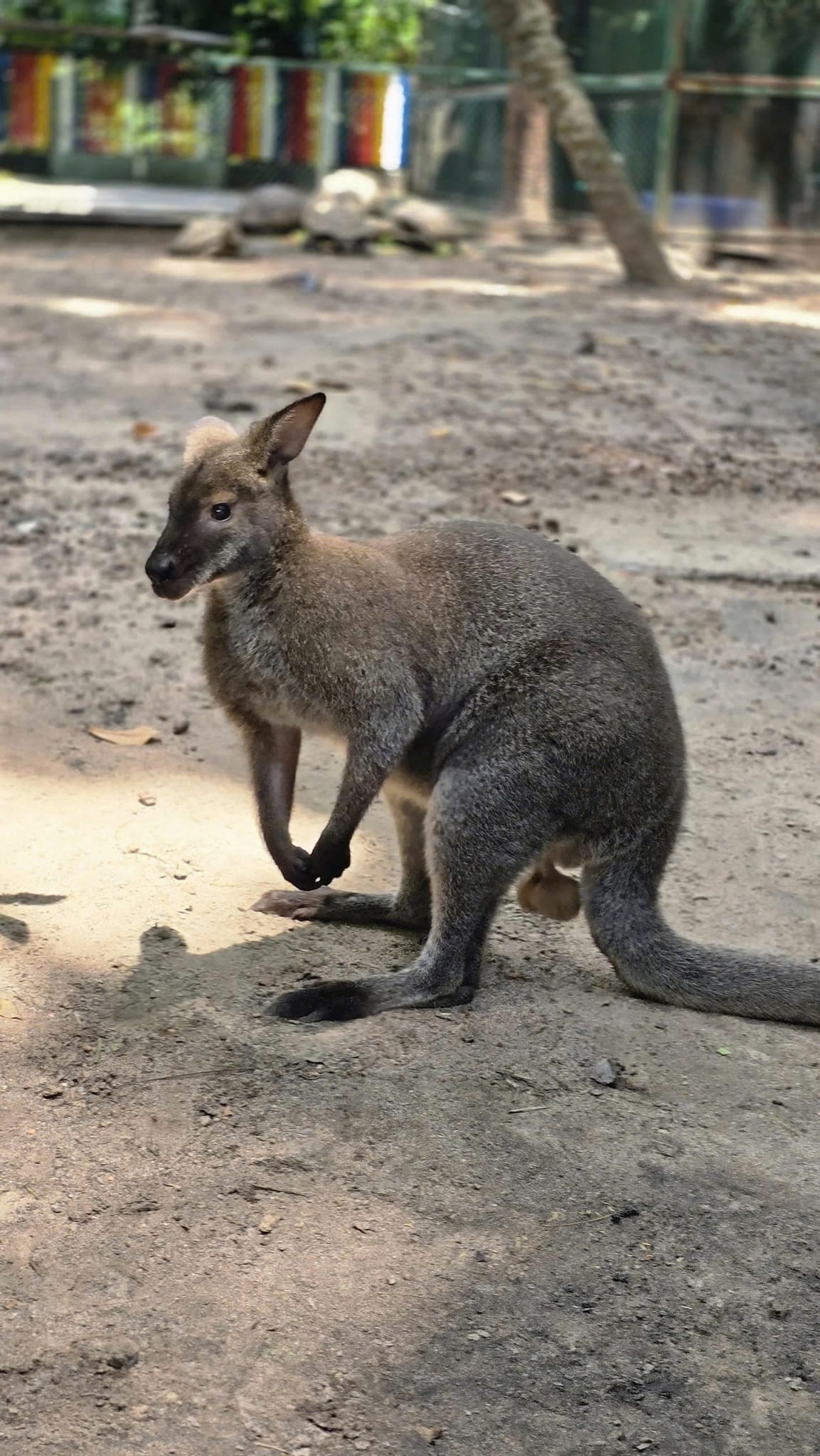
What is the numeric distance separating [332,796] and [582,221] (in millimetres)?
12104

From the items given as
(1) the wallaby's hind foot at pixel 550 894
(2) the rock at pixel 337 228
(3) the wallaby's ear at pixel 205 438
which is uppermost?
(2) the rock at pixel 337 228

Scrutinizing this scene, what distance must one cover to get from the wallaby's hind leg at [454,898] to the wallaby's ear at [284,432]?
73 cm

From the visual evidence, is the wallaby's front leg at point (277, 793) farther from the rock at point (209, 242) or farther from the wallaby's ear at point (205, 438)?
the rock at point (209, 242)

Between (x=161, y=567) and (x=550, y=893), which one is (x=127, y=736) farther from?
(x=550, y=893)

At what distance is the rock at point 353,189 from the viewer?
14.5 m

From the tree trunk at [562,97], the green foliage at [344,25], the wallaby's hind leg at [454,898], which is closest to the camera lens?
the wallaby's hind leg at [454,898]

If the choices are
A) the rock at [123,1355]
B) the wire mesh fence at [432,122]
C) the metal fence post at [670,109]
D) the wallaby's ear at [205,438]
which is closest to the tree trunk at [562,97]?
the metal fence post at [670,109]

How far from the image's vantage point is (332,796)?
405cm

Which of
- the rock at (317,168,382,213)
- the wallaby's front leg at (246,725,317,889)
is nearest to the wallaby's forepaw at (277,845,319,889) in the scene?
the wallaby's front leg at (246,725,317,889)

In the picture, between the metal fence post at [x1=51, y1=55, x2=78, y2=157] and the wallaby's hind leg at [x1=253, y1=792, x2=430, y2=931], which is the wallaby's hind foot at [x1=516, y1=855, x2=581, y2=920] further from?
the metal fence post at [x1=51, y1=55, x2=78, y2=157]

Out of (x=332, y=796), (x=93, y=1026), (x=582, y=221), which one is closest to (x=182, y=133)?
(x=582, y=221)

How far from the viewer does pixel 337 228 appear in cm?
1371

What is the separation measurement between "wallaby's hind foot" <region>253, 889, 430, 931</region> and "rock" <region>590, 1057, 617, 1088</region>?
67 centimetres

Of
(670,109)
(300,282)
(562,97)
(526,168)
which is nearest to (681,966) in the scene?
(562,97)
